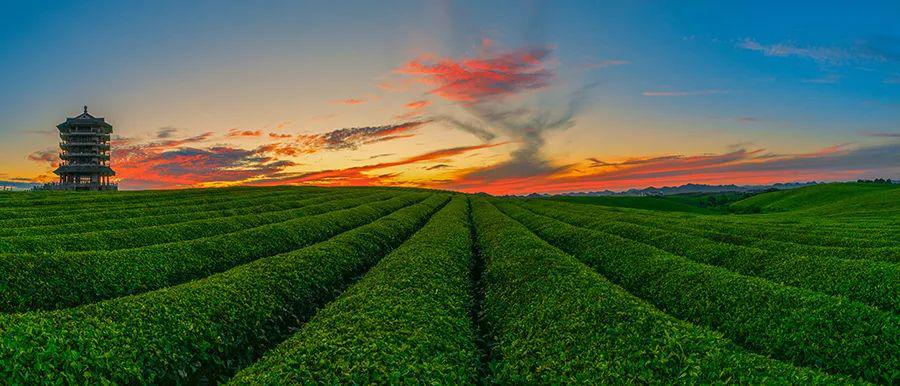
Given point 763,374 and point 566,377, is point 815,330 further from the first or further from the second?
point 566,377

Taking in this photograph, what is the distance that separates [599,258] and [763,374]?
18.3 metres

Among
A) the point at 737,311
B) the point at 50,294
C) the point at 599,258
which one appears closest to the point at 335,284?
the point at 50,294

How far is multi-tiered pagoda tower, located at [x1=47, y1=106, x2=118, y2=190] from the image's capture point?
142250 millimetres

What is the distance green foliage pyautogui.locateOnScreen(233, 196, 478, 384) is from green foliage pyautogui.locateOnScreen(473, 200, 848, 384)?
4.50 ft

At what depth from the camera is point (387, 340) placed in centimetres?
1386

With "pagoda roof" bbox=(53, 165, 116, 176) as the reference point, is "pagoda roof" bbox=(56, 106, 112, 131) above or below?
above

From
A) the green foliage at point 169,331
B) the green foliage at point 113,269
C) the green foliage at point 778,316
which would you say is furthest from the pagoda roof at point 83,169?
the green foliage at point 778,316

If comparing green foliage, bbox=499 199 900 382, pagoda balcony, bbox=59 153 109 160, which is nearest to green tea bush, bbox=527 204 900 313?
green foliage, bbox=499 199 900 382

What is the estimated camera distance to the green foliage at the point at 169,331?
12461 millimetres

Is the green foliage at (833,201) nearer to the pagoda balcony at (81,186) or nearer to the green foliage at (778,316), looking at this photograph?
the green foliage at (778,316)

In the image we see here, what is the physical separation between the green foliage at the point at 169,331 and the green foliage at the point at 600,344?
8.42 meters

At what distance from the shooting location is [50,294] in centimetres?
2023

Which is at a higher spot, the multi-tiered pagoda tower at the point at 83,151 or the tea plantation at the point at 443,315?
the multi-tiered pagoda tower at the point at 83,151

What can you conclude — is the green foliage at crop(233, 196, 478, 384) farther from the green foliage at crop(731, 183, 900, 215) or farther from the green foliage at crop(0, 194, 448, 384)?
the green foliage at crop(731, 183, 900, 215)
